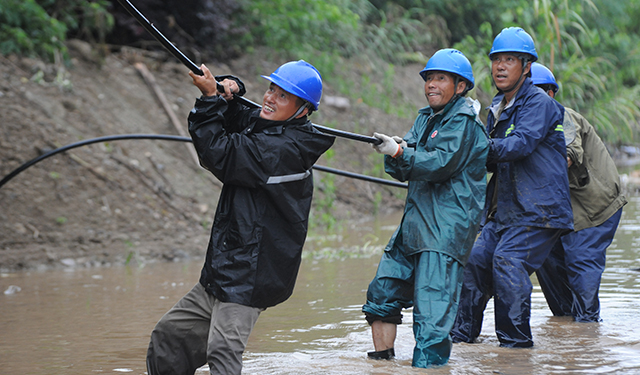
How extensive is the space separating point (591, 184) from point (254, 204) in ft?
10.1

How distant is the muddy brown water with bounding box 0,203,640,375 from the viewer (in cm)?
404

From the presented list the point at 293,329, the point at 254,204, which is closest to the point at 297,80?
the point at 254,204

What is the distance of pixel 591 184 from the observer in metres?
5.37

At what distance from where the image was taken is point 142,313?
18.4 feet

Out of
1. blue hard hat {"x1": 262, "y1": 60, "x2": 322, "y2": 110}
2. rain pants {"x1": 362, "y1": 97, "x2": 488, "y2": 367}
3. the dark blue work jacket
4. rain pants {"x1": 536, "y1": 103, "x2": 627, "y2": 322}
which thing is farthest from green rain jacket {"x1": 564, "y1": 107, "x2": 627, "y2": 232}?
blue hard hat {"x1": 262, "y1": 60, "x2": 322, "y2": 110}

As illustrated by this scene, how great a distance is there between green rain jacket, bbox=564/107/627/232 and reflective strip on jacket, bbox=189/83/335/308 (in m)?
2.67

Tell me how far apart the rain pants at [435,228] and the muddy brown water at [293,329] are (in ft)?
0.88

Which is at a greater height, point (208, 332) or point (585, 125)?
point (585, 125)

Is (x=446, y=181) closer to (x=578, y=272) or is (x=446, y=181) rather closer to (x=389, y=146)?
(x=389, y=146)

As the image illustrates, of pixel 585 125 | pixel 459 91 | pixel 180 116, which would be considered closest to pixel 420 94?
pixel 180 116

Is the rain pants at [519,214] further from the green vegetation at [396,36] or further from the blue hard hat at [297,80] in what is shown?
the green vegetation at [396,36]

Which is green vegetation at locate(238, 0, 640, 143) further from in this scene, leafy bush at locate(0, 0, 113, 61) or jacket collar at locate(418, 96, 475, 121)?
jacket collar at locate(418, 96, 475, 121)

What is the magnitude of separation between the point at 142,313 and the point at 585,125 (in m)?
3.70

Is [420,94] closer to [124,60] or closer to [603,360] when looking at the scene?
[124,60]
